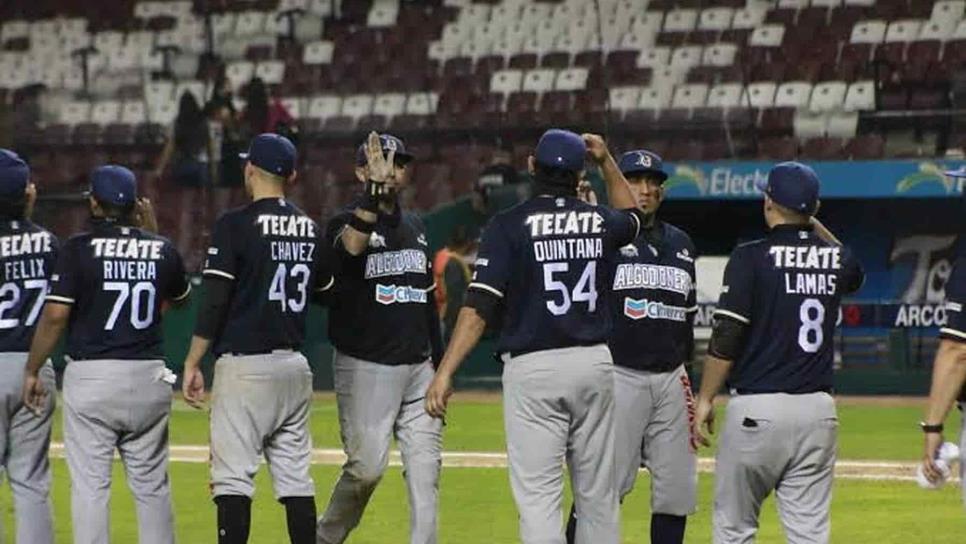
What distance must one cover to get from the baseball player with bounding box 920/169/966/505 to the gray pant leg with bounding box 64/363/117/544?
3.79 metres

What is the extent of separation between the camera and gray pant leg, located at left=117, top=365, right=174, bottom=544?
980 centimetres

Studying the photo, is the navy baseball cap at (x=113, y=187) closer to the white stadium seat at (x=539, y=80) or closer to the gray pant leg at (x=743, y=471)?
the gray pant leg at (x=743, y=471)

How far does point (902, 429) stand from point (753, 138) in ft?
21.6

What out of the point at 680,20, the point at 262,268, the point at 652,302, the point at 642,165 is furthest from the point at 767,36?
the point at 262,268

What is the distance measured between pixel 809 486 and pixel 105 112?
23.2m

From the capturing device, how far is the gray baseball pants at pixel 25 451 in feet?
33.0

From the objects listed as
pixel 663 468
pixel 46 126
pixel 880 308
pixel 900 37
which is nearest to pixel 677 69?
pixel 900 37

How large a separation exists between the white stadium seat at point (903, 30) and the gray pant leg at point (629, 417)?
17.5m

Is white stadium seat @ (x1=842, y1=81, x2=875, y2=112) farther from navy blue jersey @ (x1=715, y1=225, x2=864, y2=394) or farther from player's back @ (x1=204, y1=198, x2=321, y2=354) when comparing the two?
navy blue jersey @ (x1=715, y1=225, x2=864, y2=394)

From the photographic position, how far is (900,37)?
2662 cm

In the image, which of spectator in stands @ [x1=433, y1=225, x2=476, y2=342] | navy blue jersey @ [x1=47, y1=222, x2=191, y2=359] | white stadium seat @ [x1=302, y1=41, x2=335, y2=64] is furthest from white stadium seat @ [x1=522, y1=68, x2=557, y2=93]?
navy blue jersey @ [x1=47, y1=222, x2=191, y2=359]

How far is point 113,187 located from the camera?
32.5 feet

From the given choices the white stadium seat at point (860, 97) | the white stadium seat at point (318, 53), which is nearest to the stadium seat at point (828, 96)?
the white stadium seat at point (860, 97)

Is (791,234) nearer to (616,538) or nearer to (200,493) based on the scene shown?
(616,538)
